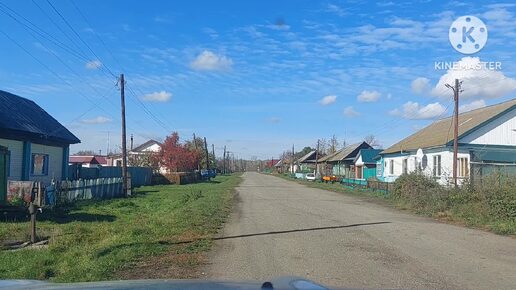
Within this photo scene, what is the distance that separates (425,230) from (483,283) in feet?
24.7

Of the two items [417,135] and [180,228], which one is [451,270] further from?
[417,135]

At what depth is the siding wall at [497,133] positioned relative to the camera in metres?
31.9

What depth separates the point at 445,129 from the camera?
36.8 meters

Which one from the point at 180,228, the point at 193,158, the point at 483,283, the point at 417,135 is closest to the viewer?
the point at 483,283

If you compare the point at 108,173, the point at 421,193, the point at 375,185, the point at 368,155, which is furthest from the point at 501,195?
the point at 368,155

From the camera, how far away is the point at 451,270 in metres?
8.83

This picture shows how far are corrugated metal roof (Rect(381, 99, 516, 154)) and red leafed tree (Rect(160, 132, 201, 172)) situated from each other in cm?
3300

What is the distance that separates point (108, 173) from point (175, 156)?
27900 millimetres

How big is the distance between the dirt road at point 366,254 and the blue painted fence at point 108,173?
21.1 meters

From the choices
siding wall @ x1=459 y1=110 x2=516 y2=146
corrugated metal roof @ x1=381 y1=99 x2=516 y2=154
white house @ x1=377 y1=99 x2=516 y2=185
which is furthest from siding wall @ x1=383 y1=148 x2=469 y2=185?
siding wall @ x1=459 y1=110 x2=516 y2=146

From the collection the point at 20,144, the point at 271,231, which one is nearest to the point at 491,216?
the point at 271,231

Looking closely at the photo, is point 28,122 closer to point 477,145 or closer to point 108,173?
point 108,173

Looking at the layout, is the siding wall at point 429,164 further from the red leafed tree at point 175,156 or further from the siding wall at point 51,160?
the red leafed tree at point 175,156

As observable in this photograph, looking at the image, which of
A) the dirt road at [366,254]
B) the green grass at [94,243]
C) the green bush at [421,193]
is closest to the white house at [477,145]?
the green bush at [421,193]
